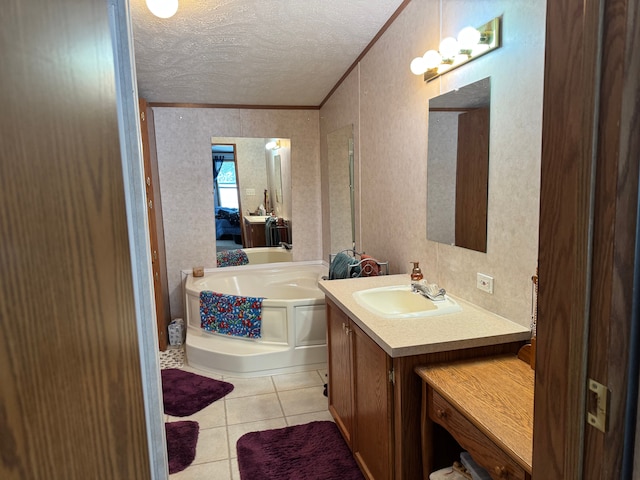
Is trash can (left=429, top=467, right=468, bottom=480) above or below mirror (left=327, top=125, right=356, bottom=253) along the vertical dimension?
below

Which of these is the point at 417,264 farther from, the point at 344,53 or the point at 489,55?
the point at 344,53

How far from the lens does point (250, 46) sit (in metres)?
2.95

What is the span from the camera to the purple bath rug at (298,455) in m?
2.16

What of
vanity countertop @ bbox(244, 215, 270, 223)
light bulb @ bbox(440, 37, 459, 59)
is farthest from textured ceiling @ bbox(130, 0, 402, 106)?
vanity countertop @ bbox(244, 215, 270, 223)

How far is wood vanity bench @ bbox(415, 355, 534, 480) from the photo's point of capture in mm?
1133

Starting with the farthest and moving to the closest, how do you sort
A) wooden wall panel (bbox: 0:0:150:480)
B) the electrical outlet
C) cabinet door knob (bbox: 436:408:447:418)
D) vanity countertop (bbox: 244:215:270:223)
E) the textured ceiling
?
1. vanity countertop (bbox: 244:215:270:223)
2. the textured ceiling
3. the electrical outlet
4. cabinet door knob (bbox: 436:408:447:418)
5. wooden wall panel (bbox: 0:0:150:480)

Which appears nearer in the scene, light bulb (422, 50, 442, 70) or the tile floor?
light bulb (422, 50, 442, 70)

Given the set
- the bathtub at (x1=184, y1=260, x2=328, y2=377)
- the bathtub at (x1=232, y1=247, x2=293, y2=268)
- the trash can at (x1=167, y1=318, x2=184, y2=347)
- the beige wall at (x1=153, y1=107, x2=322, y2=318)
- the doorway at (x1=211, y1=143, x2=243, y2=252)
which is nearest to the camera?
the bathtub at (x1=184, y1=260, x2=328, y2=377)

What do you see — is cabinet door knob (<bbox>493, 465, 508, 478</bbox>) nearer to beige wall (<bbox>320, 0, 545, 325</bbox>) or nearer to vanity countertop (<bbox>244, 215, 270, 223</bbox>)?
beige wall (<bbox>320, 0, 545, 325</bbox>)

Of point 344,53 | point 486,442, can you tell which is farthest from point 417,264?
point 344,53

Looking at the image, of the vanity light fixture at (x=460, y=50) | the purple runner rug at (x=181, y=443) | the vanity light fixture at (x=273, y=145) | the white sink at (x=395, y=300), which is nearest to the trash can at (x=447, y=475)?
the white sink at (x=395, y=300)

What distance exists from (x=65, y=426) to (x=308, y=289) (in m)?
3.94

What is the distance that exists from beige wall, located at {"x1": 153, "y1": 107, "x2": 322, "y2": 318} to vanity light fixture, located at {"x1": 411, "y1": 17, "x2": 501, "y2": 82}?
2491 millimetres

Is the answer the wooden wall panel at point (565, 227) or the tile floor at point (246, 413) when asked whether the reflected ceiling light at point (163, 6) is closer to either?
the wooden wall panel at point (565, 227)
